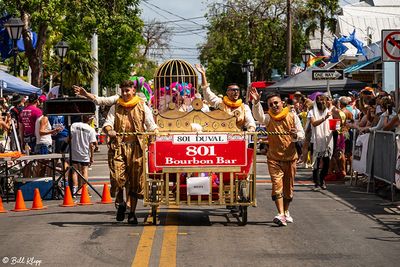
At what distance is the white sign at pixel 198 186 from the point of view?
42.7ft

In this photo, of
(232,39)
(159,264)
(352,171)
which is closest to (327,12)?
(232,39)

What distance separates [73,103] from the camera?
1688 centimetres

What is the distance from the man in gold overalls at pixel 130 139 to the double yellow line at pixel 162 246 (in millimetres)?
719

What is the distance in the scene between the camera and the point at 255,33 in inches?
2771

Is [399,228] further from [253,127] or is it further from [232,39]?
[232,39]

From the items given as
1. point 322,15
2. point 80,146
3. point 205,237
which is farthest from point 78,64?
point 205,237

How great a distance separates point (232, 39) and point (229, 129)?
58.4 metres

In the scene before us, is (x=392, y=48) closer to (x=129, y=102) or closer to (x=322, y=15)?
(x=129, y=102)

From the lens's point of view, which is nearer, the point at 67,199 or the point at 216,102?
the point at 216,102

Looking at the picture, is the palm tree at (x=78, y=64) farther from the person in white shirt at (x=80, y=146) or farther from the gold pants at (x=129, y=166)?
the gold pants at (x=129, y=166)

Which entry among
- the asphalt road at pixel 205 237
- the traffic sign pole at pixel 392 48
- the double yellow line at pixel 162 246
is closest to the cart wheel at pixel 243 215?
the asphalt road at pixel 205 237

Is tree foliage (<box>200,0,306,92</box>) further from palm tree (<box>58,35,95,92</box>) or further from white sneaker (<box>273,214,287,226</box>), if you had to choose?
white sneaker (<box>273,214,287,226</box>)

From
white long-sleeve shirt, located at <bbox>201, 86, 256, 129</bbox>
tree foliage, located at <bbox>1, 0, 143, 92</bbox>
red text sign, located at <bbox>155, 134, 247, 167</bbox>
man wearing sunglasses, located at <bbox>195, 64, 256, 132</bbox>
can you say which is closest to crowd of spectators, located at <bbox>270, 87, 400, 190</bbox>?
white long-sleeve shirt, located at <bbox>201, 86, 256, 129</bbox>

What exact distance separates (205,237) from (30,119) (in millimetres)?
9204
